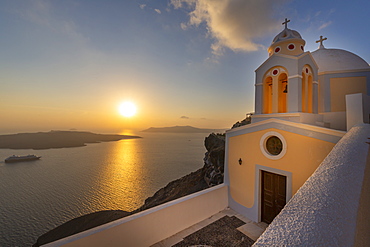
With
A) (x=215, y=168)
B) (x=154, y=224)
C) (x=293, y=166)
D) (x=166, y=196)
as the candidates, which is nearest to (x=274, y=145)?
(x=293, y=166)

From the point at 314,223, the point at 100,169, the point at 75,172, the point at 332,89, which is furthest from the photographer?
the point at 100,169

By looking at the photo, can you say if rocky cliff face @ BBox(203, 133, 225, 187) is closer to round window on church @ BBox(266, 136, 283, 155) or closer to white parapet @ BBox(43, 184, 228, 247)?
white parapet @ BBox(43, 184, 228, 247)

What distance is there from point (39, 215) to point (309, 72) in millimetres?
41375

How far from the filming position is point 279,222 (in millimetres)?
834

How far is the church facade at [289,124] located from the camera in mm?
4455

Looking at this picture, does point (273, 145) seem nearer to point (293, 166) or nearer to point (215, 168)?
point (293, 166)

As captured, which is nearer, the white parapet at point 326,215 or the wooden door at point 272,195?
the white parapet at point 326,215

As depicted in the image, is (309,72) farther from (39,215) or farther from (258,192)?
(39,215)

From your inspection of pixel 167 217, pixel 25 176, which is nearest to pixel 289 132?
pixel 167 217

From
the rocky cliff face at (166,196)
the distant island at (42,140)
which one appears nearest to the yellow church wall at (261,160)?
the rocky cliff face at (166,196)

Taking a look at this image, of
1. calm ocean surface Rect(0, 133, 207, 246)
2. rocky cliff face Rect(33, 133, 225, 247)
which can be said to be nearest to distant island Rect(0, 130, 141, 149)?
calm ocean surface Rect(0, 133, 207, 246)

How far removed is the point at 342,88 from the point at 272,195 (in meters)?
6.47

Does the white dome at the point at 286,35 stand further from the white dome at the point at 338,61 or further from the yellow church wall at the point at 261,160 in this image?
the yellow church wall at the point at 261,160

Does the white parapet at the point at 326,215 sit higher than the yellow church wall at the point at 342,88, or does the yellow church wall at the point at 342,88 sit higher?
the yellow church wall at the point at 342,88
